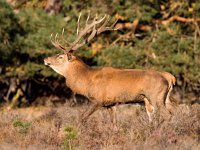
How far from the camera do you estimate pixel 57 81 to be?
78.6ft

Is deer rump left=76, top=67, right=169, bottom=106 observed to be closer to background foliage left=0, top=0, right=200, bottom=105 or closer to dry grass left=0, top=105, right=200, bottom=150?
dry grass left=0, top=105, right=200, bottom=150

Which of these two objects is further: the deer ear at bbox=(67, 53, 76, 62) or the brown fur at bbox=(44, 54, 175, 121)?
the deer ear at bbox=(67, 53, 76, 62)

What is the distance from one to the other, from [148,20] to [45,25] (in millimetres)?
3292

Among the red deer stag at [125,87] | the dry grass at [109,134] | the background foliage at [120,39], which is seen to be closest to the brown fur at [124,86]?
the red deer stag at [125,87]

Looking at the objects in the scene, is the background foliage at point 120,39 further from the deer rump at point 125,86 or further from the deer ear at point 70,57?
the deer rump at point 125,86

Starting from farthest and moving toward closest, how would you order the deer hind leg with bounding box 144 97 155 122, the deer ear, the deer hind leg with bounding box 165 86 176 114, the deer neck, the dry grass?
the deer ear
the deer neck
the deer hind leg with bounding box 165 86 176 114
the deer hind leg with bounding box 144 97 155 122
the dry grass

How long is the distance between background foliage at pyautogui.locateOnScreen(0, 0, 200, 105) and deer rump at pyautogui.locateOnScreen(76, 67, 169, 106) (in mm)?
6860

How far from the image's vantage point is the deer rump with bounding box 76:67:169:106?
38.3 ft

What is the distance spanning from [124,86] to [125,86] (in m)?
0.02

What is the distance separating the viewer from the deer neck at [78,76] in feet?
41.5

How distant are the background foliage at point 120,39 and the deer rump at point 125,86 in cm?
686

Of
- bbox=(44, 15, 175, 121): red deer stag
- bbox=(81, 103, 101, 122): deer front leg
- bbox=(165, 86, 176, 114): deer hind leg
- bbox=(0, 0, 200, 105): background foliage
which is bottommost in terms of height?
bbox=(0, 0, 200, 105): background foliage

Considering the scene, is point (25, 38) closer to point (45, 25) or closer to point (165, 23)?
point (45, 25)

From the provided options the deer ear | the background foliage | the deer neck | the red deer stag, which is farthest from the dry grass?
the background foliage
